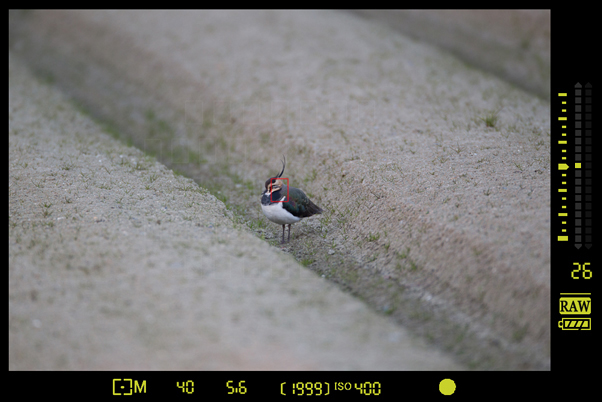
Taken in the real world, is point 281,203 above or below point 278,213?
above

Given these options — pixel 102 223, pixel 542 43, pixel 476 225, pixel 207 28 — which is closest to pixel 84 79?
pixel 207 28

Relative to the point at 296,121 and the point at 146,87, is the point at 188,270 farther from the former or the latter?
the point at 146,87

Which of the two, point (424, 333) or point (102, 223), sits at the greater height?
point (102, 223)

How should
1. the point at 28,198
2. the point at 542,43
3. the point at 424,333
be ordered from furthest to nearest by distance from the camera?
1. the point at 542,43
2. the point at 28,198
3. the point at 424,333

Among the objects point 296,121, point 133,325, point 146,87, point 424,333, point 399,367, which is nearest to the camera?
point 399,367

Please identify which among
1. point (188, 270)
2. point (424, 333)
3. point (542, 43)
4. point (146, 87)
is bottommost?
point (424, 333)

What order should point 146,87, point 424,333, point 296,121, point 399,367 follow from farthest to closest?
point 146,87 < point 296,121 < point 424,333 < point 399,367

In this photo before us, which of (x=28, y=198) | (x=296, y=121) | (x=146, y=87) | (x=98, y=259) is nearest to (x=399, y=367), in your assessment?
(x=98, y=259)

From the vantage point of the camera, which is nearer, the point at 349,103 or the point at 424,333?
the point at 424,333

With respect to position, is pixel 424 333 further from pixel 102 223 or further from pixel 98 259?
pixel 102 223
